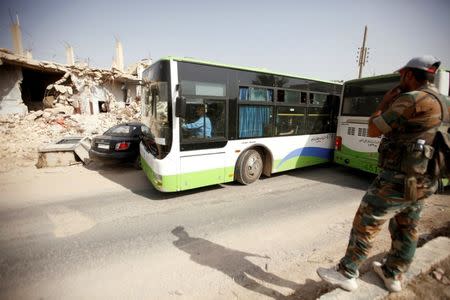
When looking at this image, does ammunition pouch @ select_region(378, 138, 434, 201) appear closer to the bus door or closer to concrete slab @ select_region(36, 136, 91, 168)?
the bus door

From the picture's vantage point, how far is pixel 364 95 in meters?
6.96

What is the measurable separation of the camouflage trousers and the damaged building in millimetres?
17833

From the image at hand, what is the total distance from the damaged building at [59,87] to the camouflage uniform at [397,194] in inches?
702

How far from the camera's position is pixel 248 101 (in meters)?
6.06

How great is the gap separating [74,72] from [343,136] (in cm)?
2117

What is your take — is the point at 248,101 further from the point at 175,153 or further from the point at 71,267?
the point at 71,267

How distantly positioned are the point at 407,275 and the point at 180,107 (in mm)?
4230

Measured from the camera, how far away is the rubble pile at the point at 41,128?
10008mm

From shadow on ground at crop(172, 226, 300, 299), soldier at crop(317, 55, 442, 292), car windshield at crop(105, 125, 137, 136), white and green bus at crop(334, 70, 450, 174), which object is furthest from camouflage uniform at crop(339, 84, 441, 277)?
car windshield at crop(105, 125, 137, 136)

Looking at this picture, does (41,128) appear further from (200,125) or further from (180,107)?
(180,107)

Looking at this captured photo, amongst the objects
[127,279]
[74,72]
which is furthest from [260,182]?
[74,72]

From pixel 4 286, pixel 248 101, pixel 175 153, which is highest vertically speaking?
pixel 248 101

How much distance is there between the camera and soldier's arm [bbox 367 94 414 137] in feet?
6.92

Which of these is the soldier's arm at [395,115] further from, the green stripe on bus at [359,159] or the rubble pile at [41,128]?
the rubble pile at [41,128]
